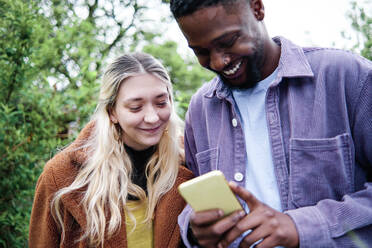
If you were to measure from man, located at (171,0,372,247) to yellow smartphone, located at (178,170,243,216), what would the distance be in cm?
3

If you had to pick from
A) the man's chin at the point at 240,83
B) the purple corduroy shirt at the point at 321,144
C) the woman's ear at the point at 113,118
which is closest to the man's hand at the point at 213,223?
the purple corduroy shirt at the point at 321,144

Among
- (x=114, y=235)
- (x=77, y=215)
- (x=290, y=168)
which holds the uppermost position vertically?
(x=290, y=168)

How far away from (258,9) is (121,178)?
1.29m

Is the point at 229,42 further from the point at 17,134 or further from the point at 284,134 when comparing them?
the point at 17,134

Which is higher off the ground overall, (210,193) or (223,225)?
(210,193)

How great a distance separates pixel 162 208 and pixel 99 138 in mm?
636

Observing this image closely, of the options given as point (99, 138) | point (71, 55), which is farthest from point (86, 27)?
point (99, 138)

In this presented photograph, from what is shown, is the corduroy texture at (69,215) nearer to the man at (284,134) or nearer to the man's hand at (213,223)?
the man at (284,134)

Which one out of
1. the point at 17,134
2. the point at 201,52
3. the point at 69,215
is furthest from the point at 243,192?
the point at 17,134

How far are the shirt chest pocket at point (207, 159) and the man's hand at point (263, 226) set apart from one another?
50 centimetres

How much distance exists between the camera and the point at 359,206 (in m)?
1.33

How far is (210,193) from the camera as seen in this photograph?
124cm

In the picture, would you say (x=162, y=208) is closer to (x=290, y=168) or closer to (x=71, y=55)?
(x=290, y=168)

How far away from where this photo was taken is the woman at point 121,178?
2.04 m
